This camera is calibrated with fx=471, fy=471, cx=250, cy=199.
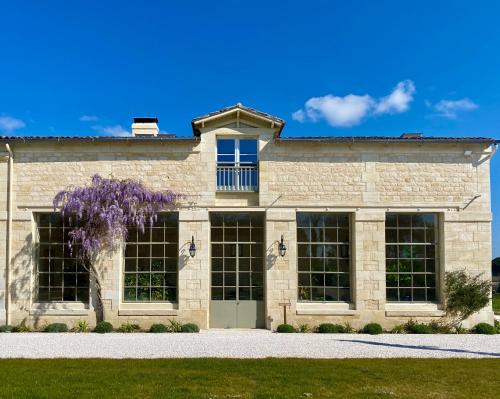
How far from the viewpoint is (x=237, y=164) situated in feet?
44.6

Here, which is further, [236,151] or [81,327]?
Answer: [236,151]

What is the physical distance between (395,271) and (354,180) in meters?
2.88

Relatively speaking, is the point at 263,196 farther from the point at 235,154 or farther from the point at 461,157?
the point at 461,157

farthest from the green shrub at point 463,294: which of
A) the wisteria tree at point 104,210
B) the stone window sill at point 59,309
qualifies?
the stone window sill at point 59,309

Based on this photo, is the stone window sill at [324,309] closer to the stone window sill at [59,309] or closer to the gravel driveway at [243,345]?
the gravel driveway at [243,345]

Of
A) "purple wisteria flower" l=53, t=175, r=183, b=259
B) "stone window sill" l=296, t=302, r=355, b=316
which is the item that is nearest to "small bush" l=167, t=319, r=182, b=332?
"purple wisteria flower" l=53, t=175, r=183, b=259

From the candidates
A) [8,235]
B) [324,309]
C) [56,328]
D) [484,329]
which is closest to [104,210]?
[8,235]

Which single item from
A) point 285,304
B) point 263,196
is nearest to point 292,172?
point 263,196

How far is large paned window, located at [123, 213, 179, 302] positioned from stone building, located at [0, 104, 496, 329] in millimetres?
39

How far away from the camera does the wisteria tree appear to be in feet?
42.1

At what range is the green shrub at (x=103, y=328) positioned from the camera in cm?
Answer: 1253

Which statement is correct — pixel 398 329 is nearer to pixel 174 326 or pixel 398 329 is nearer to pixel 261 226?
pixel 261 226

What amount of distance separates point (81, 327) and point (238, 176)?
5985 mm

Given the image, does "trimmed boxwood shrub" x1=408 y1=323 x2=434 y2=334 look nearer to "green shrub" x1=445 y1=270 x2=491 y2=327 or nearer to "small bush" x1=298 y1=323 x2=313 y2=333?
"green shrub" x1=445 y1=270 x2=491 y2=327
